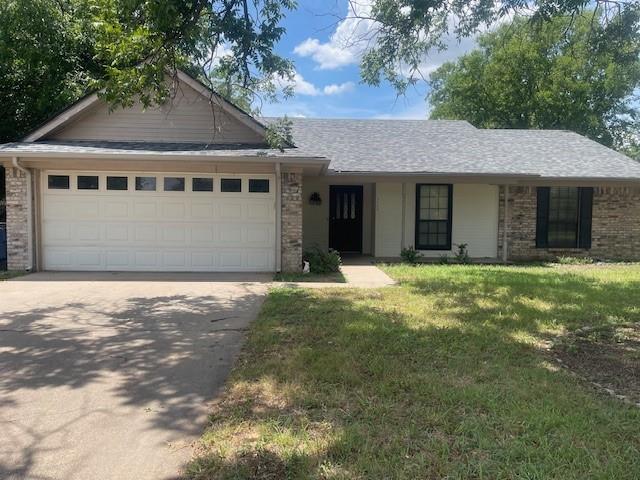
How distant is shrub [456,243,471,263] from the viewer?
13559 mm

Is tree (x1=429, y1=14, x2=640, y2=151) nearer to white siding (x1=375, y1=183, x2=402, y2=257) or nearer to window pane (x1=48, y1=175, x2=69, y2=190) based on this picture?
white siding (x1=375, y1=183, x2=402, y2=257)

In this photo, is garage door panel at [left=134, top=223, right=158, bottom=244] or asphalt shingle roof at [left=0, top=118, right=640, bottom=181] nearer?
asphalt shingle roof at [left=0, top=118, right=640, bottom=181]

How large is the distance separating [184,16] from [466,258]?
976 cm

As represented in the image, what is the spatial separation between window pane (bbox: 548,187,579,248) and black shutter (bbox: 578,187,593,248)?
0.43ft

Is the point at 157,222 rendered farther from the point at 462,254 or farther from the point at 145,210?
the point at 462,254

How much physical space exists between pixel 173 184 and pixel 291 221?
2.77 m

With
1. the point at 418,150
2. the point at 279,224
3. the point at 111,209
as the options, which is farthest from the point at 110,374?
the point at 418,150

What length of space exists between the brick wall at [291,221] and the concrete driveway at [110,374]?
235cm

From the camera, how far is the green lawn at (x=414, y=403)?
3.01 m

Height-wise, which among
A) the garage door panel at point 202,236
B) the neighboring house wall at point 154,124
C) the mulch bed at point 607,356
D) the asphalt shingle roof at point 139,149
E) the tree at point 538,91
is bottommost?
the mulch bed at point 607,356

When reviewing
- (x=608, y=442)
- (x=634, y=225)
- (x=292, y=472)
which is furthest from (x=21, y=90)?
(x=634, y=225)

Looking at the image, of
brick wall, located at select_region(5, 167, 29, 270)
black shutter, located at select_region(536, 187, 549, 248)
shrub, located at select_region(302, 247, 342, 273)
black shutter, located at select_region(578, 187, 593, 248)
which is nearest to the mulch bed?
shrub, located at select_region(302, 247, 342, 273)

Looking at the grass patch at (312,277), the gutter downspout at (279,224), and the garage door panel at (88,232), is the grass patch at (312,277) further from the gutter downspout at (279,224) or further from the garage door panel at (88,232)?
the garage door panel at (88,232)

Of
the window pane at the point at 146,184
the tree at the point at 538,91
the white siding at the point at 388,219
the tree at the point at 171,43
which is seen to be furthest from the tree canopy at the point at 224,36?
the tree at the point at 538,91
